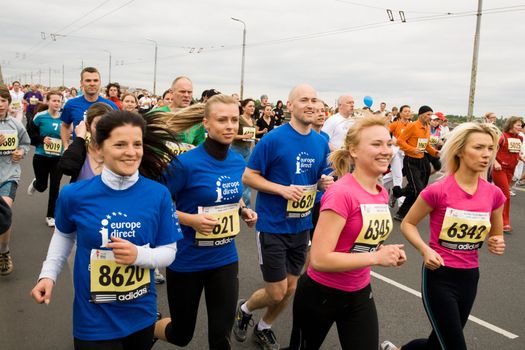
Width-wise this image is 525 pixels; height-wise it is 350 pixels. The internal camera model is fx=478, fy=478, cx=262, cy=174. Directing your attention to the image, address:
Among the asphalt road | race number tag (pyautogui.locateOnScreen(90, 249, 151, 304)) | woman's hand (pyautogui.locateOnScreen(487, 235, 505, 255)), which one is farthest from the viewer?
the asphalt road

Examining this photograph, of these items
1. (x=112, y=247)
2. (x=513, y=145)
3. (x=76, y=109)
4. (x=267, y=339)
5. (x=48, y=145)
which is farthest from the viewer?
(x=513, y=145)

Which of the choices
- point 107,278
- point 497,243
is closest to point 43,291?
point 107,278

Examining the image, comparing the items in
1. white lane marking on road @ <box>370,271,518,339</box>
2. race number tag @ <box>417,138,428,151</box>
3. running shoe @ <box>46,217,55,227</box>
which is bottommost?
white lane marking on road @ <box>370,271,518,339</box>

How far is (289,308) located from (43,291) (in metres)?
2.65

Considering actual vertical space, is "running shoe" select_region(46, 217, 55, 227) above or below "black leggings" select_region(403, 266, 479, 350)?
below

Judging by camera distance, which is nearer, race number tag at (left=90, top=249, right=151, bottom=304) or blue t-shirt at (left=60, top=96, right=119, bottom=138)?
race number tag at (left=90, top=249, right=151, bottom=304)

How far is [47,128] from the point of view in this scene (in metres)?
6.84

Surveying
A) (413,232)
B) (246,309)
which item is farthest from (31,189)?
(413,232)

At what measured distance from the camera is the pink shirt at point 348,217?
2.51 meters

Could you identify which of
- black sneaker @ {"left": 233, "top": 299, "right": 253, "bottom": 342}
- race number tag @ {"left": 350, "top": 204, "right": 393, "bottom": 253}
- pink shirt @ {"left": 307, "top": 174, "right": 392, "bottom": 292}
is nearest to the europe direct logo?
pink shirt @ {"left": 307, "top": 174, "right": 392, "bottom": 292}

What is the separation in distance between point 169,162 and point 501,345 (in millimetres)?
3048

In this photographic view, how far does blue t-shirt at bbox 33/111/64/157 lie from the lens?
6.68m

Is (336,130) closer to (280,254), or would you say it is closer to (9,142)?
(280,254)

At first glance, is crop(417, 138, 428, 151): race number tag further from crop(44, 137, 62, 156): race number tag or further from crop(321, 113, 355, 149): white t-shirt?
crop(44, 137, 62, 156): race number tag
